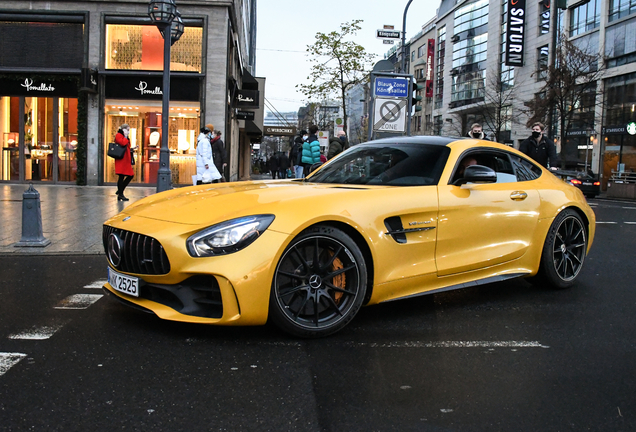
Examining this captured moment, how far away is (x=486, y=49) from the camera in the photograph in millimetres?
59812

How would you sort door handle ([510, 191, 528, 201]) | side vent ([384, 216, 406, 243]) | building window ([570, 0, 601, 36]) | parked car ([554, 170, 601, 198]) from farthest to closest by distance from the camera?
building window ([570, 0, 601, 36]), parked car ([554, 170, 601, 198]), door handle ([510, 191, 528, 201]), side vent ([384, 216, 406, 243])

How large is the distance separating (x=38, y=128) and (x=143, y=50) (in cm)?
444

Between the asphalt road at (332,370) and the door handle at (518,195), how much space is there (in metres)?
0.86

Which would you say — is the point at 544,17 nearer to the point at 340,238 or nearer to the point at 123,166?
the point at 123,166

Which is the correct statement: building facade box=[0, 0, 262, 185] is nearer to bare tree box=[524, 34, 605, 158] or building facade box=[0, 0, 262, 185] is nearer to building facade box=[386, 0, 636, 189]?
building facade box=[386, 0, 636, 189]

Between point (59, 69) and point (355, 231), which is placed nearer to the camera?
point (355, 231)

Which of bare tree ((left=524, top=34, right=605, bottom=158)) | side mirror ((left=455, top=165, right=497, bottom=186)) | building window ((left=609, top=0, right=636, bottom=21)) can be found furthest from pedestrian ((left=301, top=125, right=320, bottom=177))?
building window ((left=609, top=0, right=636, bottom=21))

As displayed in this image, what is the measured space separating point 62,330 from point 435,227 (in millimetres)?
2624

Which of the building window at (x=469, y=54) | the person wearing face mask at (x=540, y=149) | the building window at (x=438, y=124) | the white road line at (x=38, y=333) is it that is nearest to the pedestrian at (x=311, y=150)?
the person wearing face mask at (x=540, y=149)

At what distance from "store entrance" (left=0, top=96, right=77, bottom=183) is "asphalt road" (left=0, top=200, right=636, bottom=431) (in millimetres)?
17675

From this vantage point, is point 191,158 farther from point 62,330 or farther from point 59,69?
point 62,330

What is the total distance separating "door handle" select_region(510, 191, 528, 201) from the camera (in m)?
5.21

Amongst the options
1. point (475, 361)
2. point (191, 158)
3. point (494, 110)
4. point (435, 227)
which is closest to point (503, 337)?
point (475, 361)

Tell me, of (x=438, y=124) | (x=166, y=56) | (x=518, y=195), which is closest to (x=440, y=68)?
(x=438, y=124)
